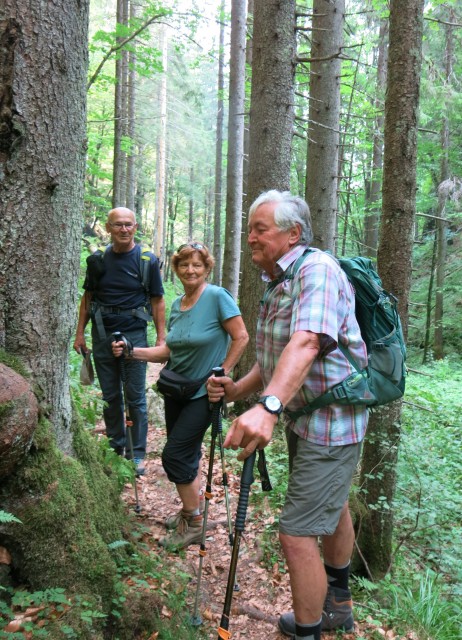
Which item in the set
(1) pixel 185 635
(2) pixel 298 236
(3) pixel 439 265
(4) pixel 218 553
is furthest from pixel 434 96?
(1) pixel 185 635

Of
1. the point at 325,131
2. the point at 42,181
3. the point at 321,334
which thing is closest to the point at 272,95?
the point at 325,131

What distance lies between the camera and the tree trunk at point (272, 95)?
17.9 ft

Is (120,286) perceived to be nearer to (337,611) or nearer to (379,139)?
(337,611)

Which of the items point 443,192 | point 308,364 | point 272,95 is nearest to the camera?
point 308,364

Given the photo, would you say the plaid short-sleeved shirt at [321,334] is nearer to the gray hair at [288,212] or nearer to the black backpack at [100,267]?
the gray hair at [288,212]

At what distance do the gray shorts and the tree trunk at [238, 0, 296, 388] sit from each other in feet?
13.1

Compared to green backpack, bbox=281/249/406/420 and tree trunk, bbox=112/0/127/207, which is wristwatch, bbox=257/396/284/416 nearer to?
green backpack, bbox=281/249/406/420

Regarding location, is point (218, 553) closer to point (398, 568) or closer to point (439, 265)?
point (398, 568)

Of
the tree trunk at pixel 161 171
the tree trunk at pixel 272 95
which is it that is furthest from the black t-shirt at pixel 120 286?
the tree trunk at pixel 161 171

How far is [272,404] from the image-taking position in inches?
78.8

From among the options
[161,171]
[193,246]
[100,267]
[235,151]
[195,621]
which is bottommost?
[195,621]

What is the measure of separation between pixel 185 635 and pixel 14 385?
1.79 metres

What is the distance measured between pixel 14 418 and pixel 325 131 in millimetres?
7609

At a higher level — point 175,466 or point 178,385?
point 178,385
